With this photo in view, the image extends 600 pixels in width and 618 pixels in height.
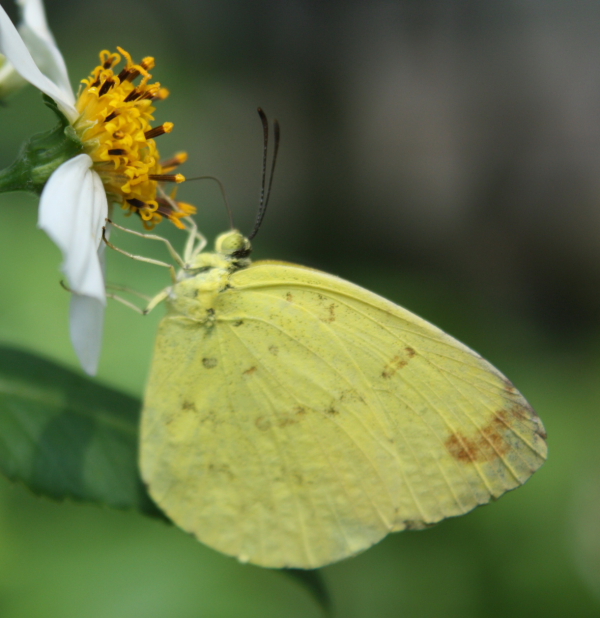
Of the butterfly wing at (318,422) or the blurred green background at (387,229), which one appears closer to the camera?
the butterfly wing at (318,422)

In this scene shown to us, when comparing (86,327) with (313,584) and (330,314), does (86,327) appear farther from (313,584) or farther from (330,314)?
(313,584)

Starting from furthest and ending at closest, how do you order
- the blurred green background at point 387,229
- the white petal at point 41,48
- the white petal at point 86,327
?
1. the blurred green background at point 387,229
2. the white petal at point 41,48
3. the white petal at point 86,327

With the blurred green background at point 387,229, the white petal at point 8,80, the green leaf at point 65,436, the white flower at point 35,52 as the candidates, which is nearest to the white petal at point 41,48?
the white flower at point 35,52

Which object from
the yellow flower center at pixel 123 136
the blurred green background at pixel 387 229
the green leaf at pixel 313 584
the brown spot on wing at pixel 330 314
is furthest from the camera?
the blurred green background at pixel 387 229

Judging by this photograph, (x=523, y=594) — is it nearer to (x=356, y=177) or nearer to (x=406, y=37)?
(x=356, y=177)

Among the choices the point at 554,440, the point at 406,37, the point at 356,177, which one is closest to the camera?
the point at 554,440

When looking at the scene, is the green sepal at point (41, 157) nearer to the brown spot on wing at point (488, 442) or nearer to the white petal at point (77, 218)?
the white petal at point (77, 218)

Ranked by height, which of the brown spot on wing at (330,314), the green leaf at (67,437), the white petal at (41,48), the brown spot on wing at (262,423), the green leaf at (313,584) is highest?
the white petal at (41,48)

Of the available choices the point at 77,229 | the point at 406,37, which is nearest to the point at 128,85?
the point at 77,229
